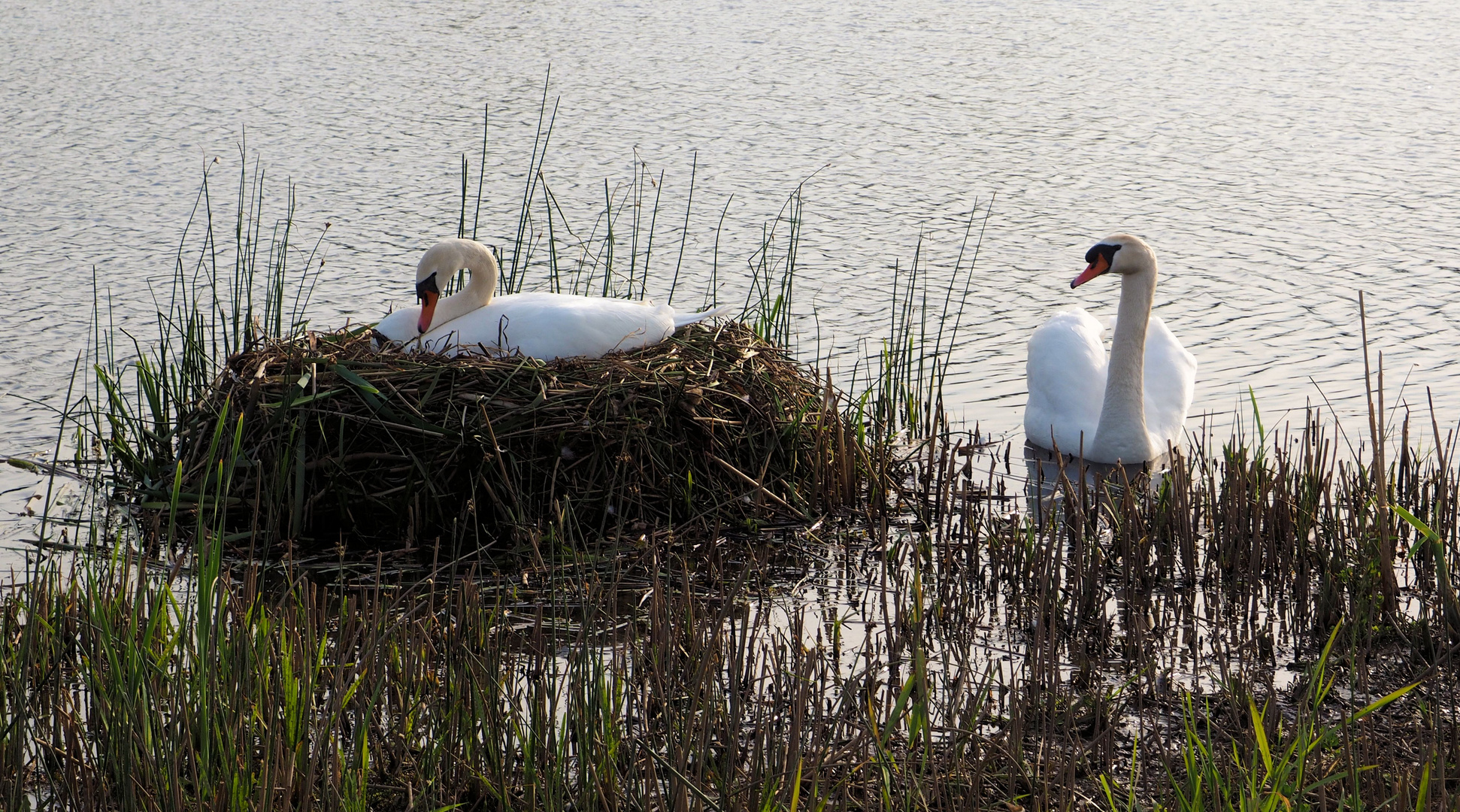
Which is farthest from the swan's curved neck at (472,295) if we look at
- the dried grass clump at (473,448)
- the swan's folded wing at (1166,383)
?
the swan's folded wing at (1166,383)

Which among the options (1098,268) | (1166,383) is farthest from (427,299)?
(1166,383)

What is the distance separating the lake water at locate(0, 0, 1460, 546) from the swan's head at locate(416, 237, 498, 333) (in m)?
1.55

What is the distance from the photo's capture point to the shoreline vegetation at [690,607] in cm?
323

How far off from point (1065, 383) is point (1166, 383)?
1.87 ft

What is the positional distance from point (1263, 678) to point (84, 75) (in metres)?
14.1

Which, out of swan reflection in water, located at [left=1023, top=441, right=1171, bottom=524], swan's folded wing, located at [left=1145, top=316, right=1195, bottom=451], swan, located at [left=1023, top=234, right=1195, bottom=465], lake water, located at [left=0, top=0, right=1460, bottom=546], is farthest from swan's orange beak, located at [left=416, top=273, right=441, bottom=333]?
swan's folded wing, located at [left=1145, top=316, right=1195, bottom=451]

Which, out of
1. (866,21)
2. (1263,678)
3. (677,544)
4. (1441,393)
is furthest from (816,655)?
(866,21)

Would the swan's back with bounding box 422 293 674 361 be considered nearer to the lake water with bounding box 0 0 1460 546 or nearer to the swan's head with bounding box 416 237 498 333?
the swan's head with bounding box 416 237 498 333

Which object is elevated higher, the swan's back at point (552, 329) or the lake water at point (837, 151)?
the lake water at point (837, 151)

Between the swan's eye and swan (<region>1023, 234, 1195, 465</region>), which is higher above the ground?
the swan's eye

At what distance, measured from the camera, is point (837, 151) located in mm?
12836

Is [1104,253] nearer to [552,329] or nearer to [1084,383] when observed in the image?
[1084,383]

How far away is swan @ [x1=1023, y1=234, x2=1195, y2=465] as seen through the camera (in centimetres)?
652

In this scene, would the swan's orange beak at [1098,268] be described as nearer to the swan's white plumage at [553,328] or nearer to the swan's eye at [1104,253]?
the swan's eye at [1104,253]
